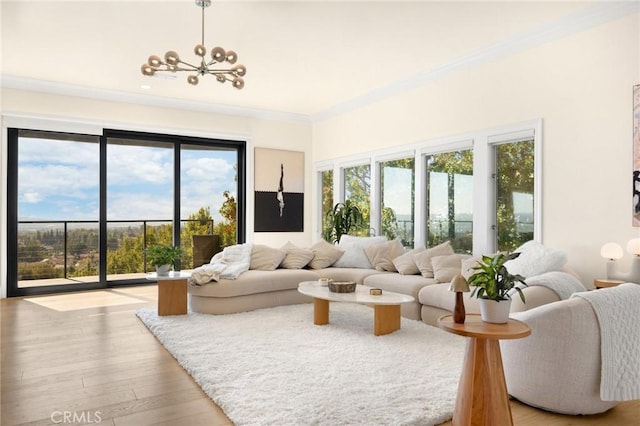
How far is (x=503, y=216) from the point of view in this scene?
16.5ft

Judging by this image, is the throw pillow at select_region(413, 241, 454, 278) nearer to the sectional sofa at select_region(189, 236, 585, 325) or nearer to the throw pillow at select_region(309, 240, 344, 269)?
the sectional sofa at select_region(189, 236, 585, 325)

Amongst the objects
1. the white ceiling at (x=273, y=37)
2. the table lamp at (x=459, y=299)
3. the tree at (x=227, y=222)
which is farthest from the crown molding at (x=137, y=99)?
the table lamp at (x=459, y=299)

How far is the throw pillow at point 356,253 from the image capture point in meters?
6.13

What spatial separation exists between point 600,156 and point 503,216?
124cm

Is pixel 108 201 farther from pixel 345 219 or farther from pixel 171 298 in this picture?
pixel 345 219

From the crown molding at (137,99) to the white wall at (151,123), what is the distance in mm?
62

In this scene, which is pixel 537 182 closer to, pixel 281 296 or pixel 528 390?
pixel 528 390

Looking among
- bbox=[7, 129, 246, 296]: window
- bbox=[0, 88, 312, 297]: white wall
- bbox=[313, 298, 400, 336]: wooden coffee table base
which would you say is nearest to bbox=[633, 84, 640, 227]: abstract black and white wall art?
bbox=[313, 298, 400, 336]: wooden coffee table base

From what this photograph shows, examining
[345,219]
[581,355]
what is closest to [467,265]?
[581,355]

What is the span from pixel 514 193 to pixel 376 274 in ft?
6.12

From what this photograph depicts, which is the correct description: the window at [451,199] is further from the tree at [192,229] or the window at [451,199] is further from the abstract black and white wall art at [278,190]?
the tree at [192,229]

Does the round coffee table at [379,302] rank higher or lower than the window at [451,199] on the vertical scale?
lower

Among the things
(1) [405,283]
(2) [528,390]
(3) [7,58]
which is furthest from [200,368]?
(3) [7,58]

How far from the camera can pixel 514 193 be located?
4.94 meters
